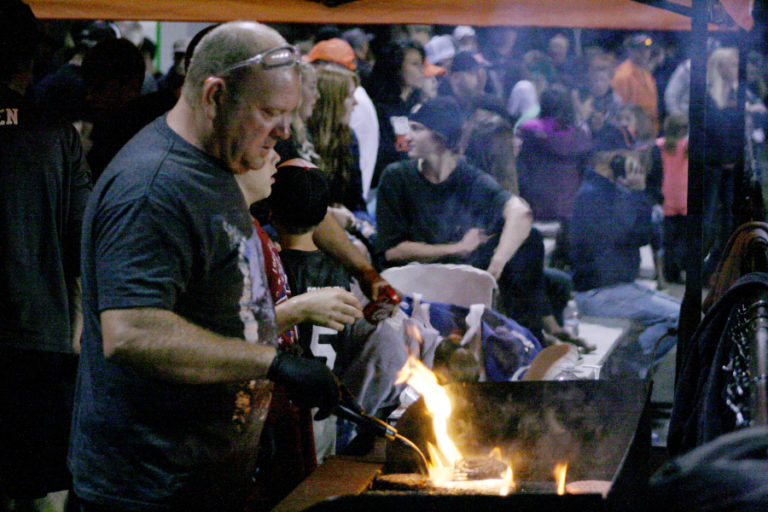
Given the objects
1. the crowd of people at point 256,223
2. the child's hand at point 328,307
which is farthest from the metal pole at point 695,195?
the child's hand at point 328,307

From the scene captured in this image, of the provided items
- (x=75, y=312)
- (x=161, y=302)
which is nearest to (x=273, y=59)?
(x=161, y=302)

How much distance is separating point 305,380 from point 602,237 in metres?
4.11

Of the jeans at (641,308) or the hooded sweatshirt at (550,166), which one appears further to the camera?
the hooded sweatshirt at (550,166)

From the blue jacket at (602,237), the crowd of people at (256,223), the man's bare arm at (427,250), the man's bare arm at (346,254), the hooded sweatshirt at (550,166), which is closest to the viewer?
the crowd of people at (256,223)

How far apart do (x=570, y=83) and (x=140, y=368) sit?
613 centimetres

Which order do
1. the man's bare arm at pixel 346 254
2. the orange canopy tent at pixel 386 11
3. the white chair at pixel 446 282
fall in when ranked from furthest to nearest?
the white chair at pixel 446 282 → the orange canopy tent at pixel 386 11 → the man's bare arm at pixel 346 254

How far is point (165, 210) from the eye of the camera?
1733 millimetres

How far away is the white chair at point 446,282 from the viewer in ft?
15.8

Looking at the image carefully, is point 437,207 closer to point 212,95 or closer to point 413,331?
point 413,331

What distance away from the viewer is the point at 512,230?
5059 millimetres

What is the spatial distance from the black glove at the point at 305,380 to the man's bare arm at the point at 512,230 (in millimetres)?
3234

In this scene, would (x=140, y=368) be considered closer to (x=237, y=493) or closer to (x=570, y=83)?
(x=237, y=493)

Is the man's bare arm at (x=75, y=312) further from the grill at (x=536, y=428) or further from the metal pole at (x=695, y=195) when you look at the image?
the metal pole at (x=695, y=195)

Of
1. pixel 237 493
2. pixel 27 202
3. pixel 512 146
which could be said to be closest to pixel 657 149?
pixel 512 146
